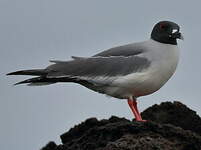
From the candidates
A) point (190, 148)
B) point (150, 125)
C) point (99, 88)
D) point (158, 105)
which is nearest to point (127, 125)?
point (150, 125)

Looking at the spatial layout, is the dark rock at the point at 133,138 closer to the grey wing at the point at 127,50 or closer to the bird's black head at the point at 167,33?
the grey wing at the point at 127,50

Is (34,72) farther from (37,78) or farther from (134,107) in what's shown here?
(134,107)

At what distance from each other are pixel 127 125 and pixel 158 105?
2979 millimetres

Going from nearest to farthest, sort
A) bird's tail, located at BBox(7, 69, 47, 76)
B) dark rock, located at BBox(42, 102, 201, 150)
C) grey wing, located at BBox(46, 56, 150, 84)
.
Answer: dark rock, located at BBox(42, 102, 201, 150) → bird's tail, located at BBox(7, 69, 47, 76) → grey wing, located at BBox(46, 56, 150, 84)

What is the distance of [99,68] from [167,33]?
193 centimetres

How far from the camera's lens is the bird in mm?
17031

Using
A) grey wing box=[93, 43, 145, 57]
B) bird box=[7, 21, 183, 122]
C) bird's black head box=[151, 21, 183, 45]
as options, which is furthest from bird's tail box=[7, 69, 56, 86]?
bird's black head box=[151, 21, 183, 45]

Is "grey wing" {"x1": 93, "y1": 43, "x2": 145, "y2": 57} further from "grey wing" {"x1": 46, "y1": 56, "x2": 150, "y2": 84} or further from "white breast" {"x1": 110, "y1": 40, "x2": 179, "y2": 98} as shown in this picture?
"white breast" {"x1": 110, "y1": 40, "x2": 179, "y2": 98}

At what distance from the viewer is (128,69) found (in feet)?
58.0

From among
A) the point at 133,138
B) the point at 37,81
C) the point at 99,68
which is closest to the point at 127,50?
the point at 99,68

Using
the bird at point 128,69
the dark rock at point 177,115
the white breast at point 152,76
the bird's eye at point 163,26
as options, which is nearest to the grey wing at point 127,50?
the bird at point 128,69

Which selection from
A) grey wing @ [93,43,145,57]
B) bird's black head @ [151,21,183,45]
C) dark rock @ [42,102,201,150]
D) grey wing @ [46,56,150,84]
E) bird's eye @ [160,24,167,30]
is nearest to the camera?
dark rock @ [42,102,201,150]

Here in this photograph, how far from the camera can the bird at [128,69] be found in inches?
671

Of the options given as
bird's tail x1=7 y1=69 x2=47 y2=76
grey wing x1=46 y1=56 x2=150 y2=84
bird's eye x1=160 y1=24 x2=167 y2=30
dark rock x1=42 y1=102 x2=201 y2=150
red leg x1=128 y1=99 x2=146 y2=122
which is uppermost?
bird's eye x1=160 y1=24 x2=167 y2=30
